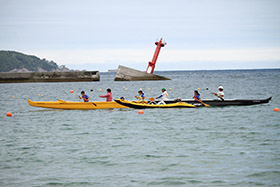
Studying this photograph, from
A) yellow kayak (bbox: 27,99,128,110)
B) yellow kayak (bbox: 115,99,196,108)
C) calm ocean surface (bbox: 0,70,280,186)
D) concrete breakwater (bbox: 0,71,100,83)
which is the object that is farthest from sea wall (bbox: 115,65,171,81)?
calm ocean surface (bbox: 0,70,280,186)

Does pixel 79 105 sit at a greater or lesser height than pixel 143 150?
greater

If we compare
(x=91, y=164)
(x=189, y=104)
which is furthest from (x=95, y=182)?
(x=189, y=104)

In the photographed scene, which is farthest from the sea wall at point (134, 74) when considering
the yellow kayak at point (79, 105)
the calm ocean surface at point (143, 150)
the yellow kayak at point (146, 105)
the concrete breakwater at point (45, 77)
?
the calm ocean surface at point (143, 150)

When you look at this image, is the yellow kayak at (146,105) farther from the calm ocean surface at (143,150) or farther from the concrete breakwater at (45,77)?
the concrete breakwater at (45,77)

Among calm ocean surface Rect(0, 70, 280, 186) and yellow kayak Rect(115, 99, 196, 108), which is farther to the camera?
yellow kayak Rect(115, 99, 196, 108)

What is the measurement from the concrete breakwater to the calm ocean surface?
189 feet

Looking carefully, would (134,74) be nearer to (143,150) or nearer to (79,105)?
(79,105)

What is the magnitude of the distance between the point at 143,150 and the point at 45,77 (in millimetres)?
68473

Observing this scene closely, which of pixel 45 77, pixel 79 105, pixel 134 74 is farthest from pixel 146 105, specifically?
pixel 45 77

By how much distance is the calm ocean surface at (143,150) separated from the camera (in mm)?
10336

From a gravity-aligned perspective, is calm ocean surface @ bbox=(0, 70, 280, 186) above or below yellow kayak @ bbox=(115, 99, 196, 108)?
below

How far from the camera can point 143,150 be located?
44.4 feet

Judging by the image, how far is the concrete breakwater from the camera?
256 ft

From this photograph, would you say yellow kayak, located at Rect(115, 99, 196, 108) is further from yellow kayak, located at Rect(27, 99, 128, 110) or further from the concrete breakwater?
the concrete breakwater
